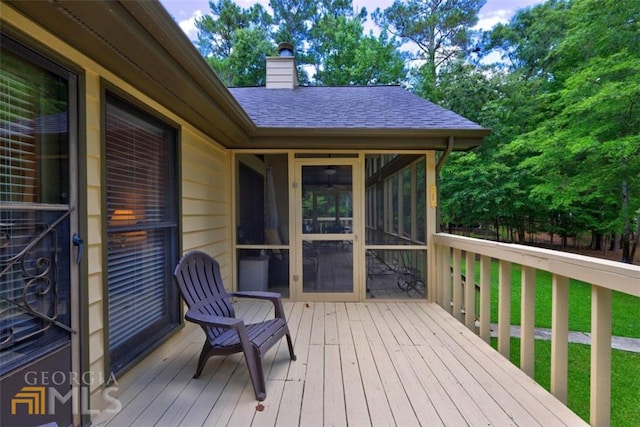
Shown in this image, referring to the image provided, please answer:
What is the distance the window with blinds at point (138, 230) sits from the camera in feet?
7.15

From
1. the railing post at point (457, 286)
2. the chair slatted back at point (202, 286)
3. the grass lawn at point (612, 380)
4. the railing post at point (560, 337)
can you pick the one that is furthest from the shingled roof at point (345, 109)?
the grass lawn at point (612, 380)

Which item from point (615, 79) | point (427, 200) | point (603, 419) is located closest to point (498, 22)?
point (615, 79)

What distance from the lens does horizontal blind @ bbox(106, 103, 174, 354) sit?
218cm

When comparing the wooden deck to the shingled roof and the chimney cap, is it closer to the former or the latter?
the shingled roof

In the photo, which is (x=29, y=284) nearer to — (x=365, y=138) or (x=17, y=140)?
(x=17, y=140)

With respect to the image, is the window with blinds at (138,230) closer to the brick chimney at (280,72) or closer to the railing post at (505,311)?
the railing post at (505,311)

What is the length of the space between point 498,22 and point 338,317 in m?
15.8

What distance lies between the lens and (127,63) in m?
1.90

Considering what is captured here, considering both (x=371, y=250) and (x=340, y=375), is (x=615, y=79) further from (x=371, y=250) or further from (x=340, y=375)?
(x=340, y=375)

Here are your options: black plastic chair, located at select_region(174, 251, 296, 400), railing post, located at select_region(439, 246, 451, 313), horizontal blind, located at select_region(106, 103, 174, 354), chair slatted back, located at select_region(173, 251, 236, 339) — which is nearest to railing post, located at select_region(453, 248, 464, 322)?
railing post, located at select_region(439, 246, 451, 313)

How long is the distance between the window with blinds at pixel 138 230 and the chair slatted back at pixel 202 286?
378 millimetres

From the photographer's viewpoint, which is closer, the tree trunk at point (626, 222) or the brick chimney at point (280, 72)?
the brick chimney at point (280, 72)

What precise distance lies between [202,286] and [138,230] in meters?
0.65

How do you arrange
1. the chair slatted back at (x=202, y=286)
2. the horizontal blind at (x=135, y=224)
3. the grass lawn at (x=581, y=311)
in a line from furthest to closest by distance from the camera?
the grass lawn at (x=581, y=311) → the chair slatted back at (x=202, y=286) → the horizontal blind at (x=135, y=224)
